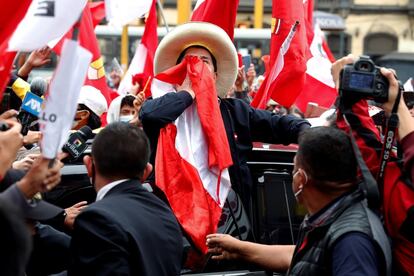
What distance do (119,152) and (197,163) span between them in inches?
49.5

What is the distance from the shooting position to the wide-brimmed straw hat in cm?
502

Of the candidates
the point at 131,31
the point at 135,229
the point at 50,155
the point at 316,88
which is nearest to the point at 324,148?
the point at 135,229

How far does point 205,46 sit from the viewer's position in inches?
200

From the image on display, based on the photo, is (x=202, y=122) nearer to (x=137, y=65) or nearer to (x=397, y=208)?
(x=397, y=208)

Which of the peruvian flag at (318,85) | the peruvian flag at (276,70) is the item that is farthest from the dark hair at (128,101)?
the peruvian flag at (318,85)

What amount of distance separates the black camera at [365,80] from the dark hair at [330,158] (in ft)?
0.57

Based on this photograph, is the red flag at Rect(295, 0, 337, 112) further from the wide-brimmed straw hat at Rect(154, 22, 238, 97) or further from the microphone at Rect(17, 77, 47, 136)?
the microphone at Rect(17, 77, 47, 136)

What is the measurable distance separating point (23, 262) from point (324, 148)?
4.54 ft

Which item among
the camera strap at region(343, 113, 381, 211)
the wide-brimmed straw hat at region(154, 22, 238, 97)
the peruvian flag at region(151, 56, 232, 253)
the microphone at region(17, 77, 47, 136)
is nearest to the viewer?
the camera strap at region(343, 113, 381, 211)

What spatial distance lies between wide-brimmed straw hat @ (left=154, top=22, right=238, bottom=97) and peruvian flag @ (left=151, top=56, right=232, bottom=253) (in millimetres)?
253

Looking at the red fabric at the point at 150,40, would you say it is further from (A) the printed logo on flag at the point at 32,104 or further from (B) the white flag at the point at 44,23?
(B) the white flag at the point at 44,23

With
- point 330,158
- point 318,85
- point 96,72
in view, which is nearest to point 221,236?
point 330,158

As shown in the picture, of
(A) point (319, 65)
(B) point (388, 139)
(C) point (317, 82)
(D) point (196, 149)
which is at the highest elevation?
(B) point (388, 139)

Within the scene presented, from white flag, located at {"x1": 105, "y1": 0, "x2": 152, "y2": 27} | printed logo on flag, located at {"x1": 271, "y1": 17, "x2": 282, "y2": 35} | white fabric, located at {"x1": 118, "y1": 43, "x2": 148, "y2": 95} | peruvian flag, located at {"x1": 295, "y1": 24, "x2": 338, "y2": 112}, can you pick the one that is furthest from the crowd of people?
white fabric, located at {"x1": 118, "y1": 43, "x2": 148, "y2": 95}
